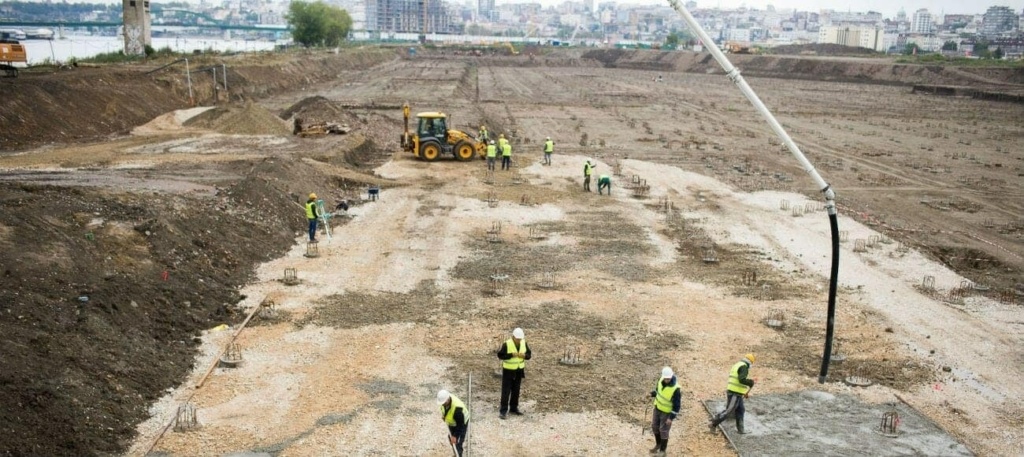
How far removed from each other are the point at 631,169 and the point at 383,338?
23.0 m

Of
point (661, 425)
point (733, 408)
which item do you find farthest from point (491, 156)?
point (661, 425)

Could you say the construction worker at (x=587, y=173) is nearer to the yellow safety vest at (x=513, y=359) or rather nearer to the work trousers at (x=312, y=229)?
the work trousers at (x=312, y=229)

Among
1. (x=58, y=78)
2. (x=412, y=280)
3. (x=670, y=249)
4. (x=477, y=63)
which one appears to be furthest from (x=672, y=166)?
(x=477, y=63)

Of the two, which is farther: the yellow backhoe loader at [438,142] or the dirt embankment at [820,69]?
the dirt embankment at [820,69]

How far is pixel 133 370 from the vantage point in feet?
46.4

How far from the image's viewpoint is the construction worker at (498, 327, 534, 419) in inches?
516

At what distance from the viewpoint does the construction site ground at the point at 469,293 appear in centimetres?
1307

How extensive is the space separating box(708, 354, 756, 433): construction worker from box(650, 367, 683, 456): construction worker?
115 cm

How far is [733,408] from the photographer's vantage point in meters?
12.9

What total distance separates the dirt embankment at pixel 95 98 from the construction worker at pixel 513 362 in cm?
2876

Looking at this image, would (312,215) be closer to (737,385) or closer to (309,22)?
(737,385)

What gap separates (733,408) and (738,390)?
0.35 metres

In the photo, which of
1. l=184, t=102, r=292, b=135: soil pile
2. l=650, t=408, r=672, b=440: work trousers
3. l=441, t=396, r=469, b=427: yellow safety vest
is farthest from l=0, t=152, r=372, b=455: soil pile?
l=184, t=102, r=292, b=135: soil pile

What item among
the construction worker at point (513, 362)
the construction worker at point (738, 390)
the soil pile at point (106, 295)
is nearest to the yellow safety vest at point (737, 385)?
the construction worker at point (738, 390)
